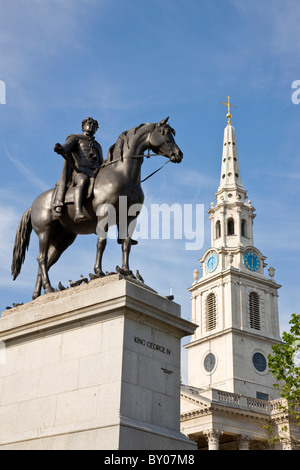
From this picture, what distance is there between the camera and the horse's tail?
45.3 ft

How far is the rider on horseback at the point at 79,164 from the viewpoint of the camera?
40.2 feet

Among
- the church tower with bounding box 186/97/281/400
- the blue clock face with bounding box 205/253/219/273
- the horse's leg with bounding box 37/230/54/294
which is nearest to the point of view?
the horse's leg with bounding box 37/230/54/294

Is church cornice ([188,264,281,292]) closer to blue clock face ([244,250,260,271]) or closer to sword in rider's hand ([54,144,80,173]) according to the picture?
blue clock face ([244,250,260,271])

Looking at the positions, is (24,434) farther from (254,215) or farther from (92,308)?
(254,215)

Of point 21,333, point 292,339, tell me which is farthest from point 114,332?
point 292,339

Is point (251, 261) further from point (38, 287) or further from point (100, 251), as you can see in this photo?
point (100, 251)

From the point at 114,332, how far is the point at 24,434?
2366mm

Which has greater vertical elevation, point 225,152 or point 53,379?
point 225,152

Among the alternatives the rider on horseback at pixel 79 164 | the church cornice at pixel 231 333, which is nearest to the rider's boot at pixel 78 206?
the rider on horseback at pixel 79 164

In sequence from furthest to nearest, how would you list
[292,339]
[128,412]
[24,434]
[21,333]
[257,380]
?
[257,380] → [292,339] → [21,333] → [24,434] → [128,412]

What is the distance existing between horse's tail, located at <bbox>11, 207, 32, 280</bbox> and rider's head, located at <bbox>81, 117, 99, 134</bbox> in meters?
2.20

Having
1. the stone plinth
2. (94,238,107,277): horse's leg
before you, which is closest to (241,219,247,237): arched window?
(94,238,107,277): horse's leg

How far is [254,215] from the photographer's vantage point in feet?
271

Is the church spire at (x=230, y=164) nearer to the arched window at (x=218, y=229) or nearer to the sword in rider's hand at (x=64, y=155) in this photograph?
the arched window at (x=218, y=229)
